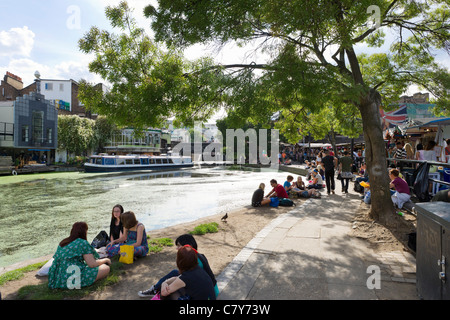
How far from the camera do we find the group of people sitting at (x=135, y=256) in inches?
127

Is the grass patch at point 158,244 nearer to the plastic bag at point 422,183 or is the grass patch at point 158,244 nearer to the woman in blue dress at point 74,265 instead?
the woman in blue dress at point 74,265

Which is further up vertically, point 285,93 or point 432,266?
point 285,93

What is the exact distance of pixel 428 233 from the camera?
3.26 m

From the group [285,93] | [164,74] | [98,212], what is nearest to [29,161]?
[98,212]

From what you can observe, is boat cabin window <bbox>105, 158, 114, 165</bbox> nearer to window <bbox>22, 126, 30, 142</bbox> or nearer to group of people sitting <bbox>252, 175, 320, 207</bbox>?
window <bbox>22, 126, 30, 142</bbox>

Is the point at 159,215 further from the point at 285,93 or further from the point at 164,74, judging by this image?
the point at 285,93

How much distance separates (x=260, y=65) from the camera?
7941 mm

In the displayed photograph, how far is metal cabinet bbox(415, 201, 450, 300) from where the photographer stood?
2844 mm

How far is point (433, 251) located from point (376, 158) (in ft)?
14.9

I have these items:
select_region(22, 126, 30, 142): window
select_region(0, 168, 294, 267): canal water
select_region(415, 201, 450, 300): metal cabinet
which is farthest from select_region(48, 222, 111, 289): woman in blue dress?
select_region(22, 126, 30, 142): window

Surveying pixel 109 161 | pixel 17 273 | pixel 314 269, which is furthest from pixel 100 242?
pixel 109 161

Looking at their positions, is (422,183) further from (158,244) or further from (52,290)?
(52,290)

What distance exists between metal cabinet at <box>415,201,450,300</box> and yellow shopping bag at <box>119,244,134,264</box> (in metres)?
4.38

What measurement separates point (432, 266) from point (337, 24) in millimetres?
5469
